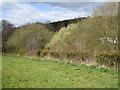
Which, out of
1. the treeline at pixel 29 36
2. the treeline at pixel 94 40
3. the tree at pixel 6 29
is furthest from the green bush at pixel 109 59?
the tree at pixel 6 29

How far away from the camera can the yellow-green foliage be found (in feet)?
166

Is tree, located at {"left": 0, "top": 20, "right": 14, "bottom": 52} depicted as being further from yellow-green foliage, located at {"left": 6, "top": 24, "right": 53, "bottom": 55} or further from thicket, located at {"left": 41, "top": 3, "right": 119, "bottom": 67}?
thicket, located at {"left": 41, "top": 3, "right": 119, "bottom": 67}

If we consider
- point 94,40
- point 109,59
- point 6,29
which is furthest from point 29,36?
point 109,59

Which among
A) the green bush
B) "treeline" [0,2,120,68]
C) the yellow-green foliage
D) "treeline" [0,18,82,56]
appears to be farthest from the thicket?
"treeline" [0,18,82,56]

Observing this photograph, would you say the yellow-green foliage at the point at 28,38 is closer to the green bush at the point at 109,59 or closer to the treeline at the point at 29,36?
the treeline at the point at 29,36

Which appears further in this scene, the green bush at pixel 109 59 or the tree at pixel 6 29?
the tree at pixel 6 29

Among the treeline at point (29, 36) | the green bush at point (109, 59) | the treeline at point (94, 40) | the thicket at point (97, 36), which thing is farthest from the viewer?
the treeline at point (29, 36)

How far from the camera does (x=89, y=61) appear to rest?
74.8ft

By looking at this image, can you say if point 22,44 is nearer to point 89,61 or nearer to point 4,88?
point 89,61

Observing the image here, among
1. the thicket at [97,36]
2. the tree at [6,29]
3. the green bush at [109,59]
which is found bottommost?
the green bush at [109,59]

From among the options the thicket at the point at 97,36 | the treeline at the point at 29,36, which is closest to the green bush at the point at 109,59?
the thicket at the point at 97,36

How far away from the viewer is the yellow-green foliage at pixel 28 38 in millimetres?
50500

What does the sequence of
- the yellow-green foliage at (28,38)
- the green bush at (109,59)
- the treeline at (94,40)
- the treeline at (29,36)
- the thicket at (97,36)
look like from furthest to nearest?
the treeline at (29,36), the yellow-green foliage at (28,38), the thicket at (97,36), the treeline at (94,40), the green bush at (109,59)

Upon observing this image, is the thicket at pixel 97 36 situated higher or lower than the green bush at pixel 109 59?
higher
